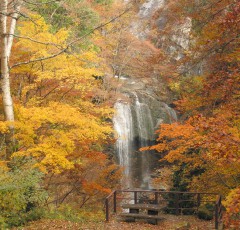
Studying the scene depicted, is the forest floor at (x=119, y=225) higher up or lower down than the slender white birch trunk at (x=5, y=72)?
lower down

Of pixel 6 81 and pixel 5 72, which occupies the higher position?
pixel 5 72

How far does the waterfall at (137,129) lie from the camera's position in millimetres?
23484

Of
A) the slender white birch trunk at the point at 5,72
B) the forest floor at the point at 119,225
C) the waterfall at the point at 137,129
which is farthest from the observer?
the waterfall at the point at 137,129

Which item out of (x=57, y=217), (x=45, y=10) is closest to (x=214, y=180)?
(x=57, y=217)

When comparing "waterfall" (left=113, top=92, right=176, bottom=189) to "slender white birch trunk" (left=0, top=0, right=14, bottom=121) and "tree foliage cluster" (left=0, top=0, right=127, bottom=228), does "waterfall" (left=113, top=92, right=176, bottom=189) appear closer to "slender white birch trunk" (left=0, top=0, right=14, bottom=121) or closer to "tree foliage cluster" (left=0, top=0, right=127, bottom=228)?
"tree foliage cluster" (left=0, top=0, right=127, bottom=228)

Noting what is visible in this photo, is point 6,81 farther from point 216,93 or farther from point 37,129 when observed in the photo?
point 216,93

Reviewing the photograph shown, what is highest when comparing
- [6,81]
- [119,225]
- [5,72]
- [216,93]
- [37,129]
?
[5,72]

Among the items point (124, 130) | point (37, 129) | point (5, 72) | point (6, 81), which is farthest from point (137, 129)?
point (5, 72)

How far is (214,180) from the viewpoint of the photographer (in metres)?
10.8

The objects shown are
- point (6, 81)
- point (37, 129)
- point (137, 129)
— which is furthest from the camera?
point (137, 129)

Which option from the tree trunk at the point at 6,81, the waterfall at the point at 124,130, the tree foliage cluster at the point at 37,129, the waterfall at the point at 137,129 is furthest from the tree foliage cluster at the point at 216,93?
the waterfall at the point at 124,130

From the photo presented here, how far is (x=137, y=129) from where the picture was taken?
81.6ft

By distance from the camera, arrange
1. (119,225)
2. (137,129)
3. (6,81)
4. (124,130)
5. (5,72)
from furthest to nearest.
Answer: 1. (137,129)
2. (124,130)
3. (6,81)
4. (5,72)
5. (119,225)

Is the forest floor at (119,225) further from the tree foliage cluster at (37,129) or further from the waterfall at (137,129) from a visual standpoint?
the waterfall at (137,129)
